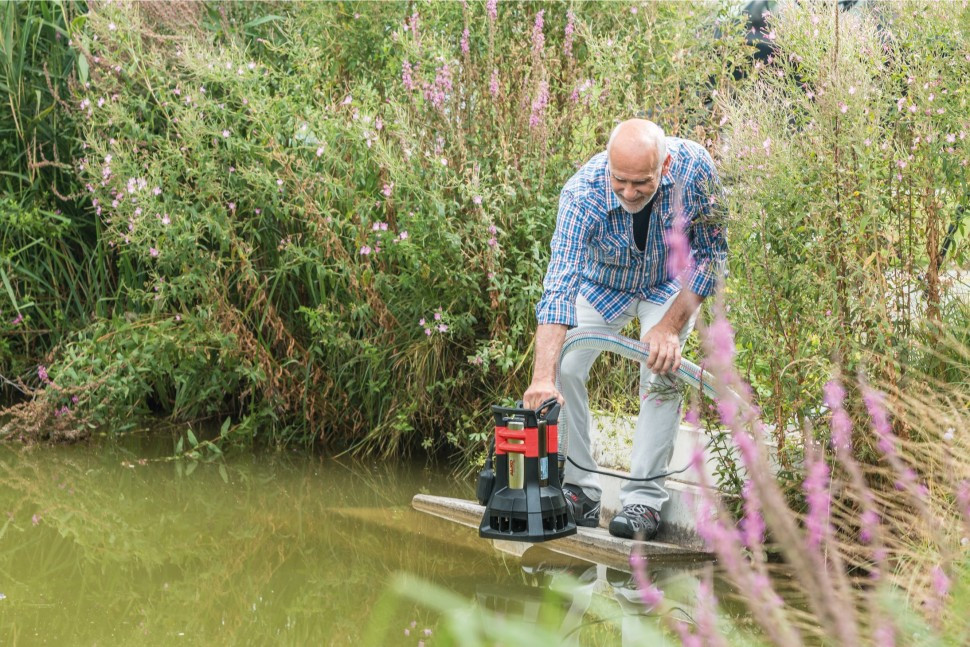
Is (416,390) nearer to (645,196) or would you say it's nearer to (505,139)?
(505,139)

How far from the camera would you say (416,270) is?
5672 mm

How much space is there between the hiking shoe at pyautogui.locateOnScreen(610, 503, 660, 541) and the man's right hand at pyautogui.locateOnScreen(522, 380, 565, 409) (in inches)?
29.8

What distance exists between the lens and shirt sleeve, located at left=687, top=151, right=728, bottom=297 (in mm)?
4324

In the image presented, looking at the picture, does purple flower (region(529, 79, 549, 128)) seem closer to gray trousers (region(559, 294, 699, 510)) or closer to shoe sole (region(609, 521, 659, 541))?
gray trousers (region(559, 294, 699, 510))

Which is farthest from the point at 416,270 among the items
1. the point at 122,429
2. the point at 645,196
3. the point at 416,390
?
the point at 122,429

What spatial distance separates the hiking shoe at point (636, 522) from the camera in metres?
4.43

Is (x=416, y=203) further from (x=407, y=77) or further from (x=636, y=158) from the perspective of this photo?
(x=636, y=158)

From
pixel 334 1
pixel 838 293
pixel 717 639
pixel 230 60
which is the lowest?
pixel 717 639

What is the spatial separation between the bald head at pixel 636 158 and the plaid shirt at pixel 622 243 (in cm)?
13

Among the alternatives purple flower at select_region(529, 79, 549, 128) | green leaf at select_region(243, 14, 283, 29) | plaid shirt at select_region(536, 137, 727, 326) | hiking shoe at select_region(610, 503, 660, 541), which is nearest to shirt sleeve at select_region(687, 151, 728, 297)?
plaid shirt at select_region(536, 137, 727, 326)

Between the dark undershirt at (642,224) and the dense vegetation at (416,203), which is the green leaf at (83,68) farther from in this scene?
the dark undershirt at (642,224)

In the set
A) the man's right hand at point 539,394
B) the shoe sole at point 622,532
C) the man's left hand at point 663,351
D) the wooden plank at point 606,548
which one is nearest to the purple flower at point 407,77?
the wooden plank at point 606,548

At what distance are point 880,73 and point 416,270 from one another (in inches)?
92.2

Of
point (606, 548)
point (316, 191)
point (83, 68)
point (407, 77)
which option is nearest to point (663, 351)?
point (606, 548)
